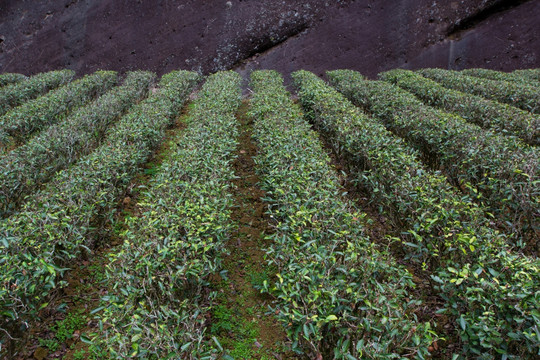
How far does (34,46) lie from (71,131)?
39.5ft

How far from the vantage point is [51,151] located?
509cm

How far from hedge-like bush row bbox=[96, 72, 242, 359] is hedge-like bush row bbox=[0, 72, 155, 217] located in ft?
7.19

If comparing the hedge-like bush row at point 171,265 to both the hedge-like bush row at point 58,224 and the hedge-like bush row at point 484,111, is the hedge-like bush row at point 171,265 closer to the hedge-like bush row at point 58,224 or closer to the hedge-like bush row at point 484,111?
the hedge-like bush row at point 58,224

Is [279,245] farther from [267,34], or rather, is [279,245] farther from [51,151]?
[267,34]

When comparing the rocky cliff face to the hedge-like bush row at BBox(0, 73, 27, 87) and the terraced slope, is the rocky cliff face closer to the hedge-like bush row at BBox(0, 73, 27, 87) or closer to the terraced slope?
the hedge-like bush row at BBox(0, 73, 27, 87)

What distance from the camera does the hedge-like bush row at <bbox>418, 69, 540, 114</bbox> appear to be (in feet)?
22.7

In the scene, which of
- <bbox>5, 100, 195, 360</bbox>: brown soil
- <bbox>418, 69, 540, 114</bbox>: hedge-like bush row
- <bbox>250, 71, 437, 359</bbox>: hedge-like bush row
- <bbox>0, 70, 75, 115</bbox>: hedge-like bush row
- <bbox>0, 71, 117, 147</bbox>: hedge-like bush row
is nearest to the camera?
<bbox>250, 71, 437, 359</bbox>: hedge-like bush row

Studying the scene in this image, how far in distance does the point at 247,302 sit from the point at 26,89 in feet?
32.1

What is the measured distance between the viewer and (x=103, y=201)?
3787mm

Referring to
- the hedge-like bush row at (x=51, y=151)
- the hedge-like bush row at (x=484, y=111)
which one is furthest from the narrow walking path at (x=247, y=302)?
the hedge-like bush row at (x=484, y=111)

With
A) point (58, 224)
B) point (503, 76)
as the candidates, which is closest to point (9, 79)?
point (58, 224)

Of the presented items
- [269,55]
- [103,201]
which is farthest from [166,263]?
[269,55]

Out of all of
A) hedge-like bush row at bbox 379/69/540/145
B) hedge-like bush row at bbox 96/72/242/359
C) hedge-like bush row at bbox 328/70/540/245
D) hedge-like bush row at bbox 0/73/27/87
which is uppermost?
hedge-like bush row at bbox 0/73/27/87

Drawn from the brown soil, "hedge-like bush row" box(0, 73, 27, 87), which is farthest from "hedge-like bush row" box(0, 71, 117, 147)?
"hedge-like bush row" box(0, 73, 27, 87)
